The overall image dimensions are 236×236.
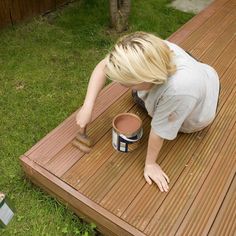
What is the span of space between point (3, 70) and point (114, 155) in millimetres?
1683

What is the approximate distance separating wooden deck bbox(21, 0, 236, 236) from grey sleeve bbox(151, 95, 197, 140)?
0.37m

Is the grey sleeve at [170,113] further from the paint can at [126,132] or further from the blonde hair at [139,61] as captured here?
the paint can at [126,132]

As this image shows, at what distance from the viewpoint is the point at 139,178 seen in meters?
2.08

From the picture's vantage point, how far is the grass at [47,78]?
2209 millimetres

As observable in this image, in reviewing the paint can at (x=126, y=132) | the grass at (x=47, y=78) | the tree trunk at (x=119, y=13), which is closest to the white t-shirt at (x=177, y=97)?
the paint can at (x=126, y=132)

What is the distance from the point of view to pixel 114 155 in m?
2.21

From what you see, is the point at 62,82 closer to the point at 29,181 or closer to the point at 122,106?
the point at 122,106

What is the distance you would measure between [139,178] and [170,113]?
491 millimetres

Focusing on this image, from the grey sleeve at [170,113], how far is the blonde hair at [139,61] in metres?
0.14

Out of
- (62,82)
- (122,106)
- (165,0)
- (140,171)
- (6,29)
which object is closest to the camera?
(140,171)

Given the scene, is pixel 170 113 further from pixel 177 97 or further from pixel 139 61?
pixel 139 61

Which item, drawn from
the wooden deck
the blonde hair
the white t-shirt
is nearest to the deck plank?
the wooden deck

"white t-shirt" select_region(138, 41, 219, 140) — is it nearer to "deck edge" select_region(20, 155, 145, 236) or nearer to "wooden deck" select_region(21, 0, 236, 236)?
"wooden deck" select_region(21, 0, 236, 236)

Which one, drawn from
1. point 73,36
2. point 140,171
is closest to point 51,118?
point 140,171
